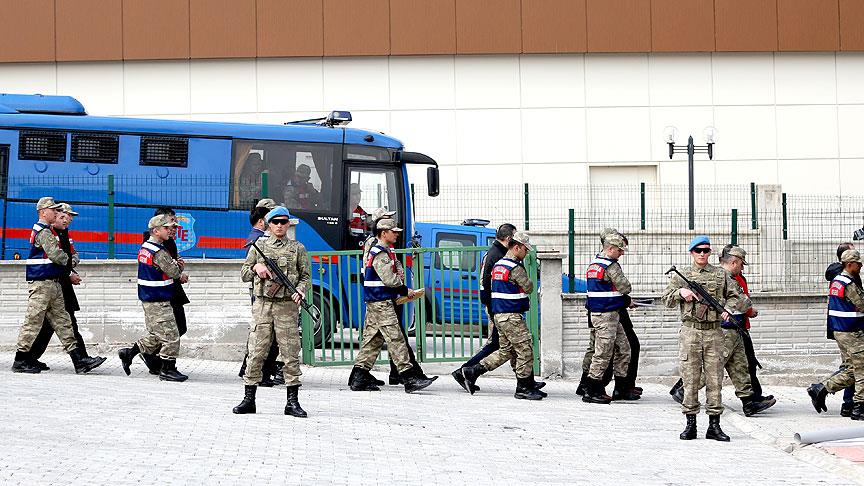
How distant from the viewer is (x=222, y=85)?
98.4ft

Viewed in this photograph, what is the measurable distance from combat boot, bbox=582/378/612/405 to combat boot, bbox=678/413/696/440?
2.24 meters

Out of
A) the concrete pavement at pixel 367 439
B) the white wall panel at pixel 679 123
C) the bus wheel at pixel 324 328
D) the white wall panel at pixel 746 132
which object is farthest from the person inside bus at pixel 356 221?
the white wall panel at pixel 746 132

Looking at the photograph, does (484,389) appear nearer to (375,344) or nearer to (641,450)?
(375,344)

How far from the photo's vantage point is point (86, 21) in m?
29.6

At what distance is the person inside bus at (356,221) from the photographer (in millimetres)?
17688

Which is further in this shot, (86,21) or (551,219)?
(86,21)

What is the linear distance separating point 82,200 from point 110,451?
9.14 meters

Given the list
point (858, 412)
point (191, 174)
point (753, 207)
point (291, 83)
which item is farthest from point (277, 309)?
point (291, 83)

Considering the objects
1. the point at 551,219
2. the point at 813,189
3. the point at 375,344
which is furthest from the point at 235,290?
the point at 813,189

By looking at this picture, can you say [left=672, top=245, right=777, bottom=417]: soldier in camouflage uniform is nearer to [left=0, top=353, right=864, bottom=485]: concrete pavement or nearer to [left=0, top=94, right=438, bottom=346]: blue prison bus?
[left=0, top=353, right=864, bottom=485]: concrete pavement

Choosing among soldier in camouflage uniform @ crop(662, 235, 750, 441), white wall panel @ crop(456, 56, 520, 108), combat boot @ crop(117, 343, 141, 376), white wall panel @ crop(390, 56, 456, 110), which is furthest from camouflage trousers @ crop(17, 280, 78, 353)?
white wall panel @ crop(456, 56, 520, 108)

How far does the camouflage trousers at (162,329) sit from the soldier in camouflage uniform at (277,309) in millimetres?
2203

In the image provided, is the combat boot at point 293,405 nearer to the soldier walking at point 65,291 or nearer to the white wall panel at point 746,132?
the soldier walking at point 65,291

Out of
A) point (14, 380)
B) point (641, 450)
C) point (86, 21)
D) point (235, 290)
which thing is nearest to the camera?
point (641, 450)
